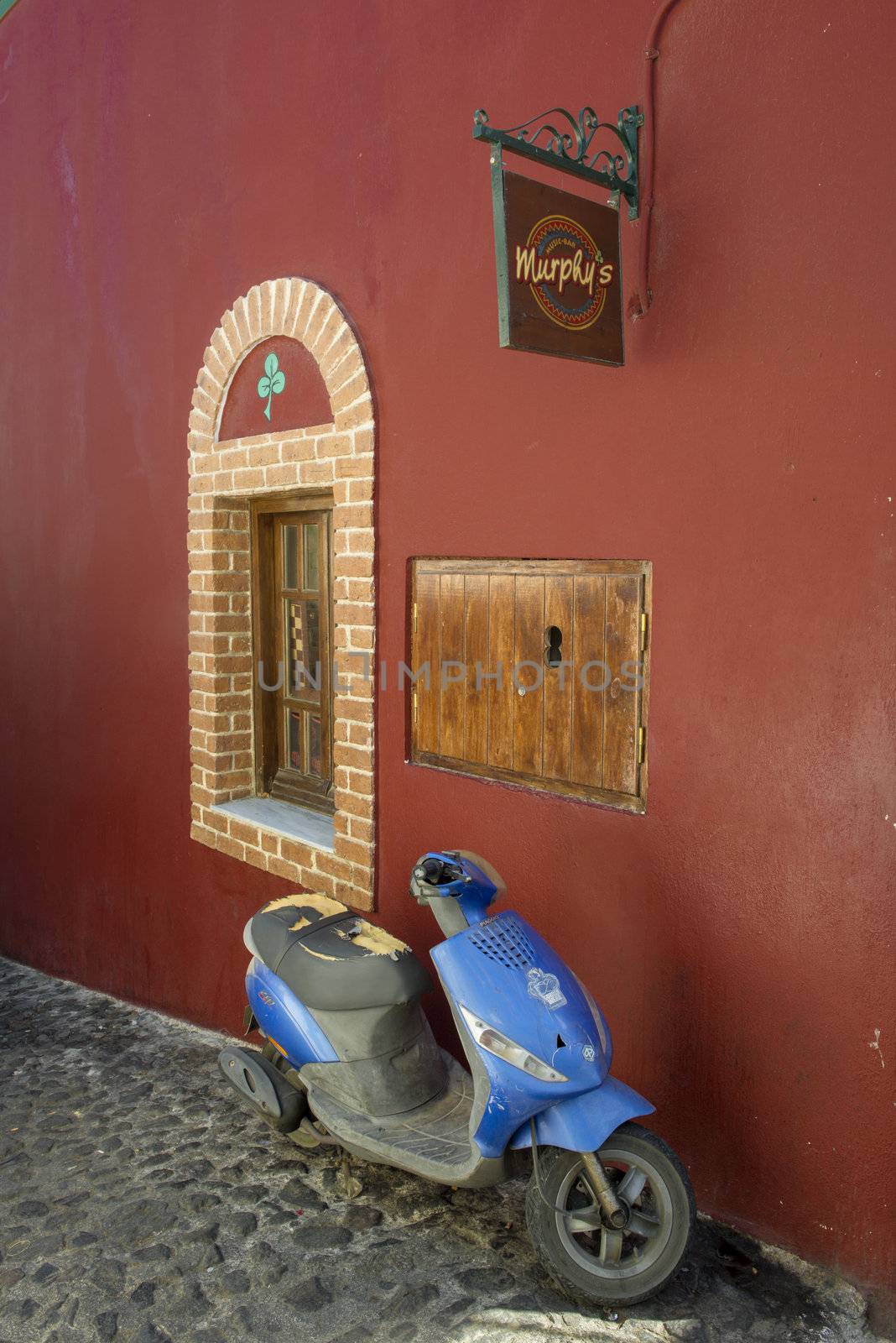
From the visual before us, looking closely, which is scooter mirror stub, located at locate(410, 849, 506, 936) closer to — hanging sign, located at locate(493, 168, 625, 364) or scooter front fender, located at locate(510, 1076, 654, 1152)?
scooter front fender, located at locate(510, 1076, 654, 1152)

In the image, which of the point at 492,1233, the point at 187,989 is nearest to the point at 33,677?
the point at 187,989

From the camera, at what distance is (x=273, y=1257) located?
3082mm

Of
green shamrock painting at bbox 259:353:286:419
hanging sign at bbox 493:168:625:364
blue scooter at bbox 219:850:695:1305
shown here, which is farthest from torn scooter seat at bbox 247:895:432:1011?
green shamrock painting at bbox 259:353:286:419

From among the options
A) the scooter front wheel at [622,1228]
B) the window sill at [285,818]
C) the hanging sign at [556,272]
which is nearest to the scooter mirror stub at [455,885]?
the scooter front wheel at [622,1228]

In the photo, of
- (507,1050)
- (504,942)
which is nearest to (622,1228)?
(507,1050)

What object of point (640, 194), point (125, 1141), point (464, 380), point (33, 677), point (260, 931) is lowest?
point (125, 1141)

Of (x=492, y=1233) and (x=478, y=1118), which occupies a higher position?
(x=478, y=1118)

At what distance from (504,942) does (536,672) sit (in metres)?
0.89

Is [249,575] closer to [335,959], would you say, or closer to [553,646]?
[553,646]

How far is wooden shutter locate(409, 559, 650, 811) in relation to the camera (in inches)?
125

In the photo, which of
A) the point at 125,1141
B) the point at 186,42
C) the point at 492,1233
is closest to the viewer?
the point at 492,1233

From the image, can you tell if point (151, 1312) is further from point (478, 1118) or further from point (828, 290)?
point (828, 290)

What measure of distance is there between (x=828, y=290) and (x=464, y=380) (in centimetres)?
127

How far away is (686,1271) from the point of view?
9.48 feet
